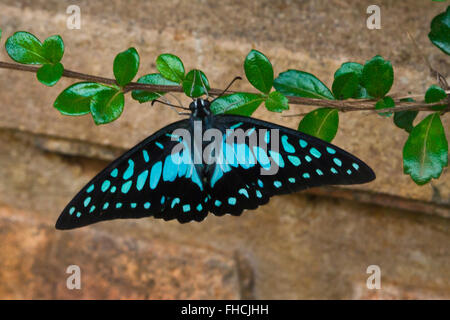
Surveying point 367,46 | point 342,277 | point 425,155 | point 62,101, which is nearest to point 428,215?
point 342,277

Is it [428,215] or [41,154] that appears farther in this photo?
[41,154]

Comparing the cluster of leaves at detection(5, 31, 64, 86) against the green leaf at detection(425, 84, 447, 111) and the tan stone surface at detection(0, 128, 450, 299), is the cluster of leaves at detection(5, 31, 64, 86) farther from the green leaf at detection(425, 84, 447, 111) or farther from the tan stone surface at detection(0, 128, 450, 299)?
the tan stone surface at detection(0, 128, 450, 299)

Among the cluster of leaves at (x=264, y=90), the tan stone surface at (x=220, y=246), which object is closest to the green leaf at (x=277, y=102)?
the cluster of leaves at (x=264, y=90)

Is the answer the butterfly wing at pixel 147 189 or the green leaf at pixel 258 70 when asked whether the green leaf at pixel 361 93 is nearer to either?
the green leaf at pixel 258 70

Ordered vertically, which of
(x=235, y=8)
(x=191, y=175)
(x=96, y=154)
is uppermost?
(x=235, y=8)

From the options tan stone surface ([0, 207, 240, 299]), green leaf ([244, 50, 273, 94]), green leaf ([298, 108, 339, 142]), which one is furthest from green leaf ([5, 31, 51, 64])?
tan stone surface ([0, 207, 240, 299])

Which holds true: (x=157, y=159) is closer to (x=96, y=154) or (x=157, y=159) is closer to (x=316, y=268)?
(x=96, y=154)
